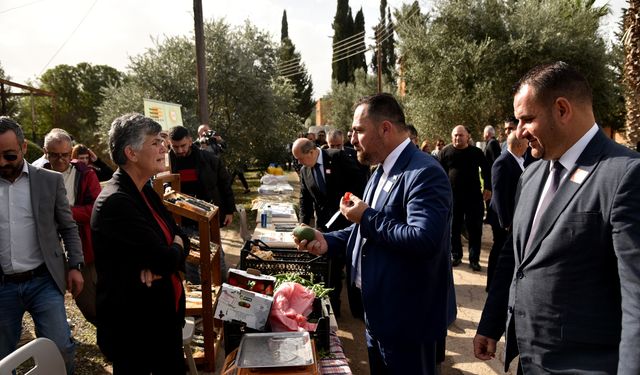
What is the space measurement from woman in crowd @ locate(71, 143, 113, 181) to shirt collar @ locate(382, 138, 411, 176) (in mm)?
3509

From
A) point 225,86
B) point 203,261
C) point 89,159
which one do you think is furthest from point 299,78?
point 203,261

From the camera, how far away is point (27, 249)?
2.93 metres

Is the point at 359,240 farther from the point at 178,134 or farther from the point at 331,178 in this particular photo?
the point at 178,134

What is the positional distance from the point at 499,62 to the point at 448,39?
1958 millimetres

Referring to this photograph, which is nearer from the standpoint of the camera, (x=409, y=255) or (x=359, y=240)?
(x=409, y=255)

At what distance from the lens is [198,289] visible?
4.04m

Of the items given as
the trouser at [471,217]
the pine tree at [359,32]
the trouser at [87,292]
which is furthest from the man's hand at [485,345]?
the pine tree at [359,32]

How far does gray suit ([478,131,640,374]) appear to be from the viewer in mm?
1433

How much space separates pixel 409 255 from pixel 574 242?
0.80 m

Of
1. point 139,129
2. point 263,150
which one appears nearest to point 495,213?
point 139,129

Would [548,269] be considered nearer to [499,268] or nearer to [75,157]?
[499,268]

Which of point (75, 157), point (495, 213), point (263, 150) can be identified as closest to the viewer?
point (75, 157)

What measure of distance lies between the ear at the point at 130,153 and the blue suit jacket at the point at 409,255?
52.5 inches

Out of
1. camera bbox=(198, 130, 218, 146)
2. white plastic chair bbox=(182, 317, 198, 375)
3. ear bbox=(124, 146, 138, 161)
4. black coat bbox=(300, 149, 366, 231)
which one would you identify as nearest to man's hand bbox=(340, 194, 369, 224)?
ear bbox=(124, 146, 138, 161)
